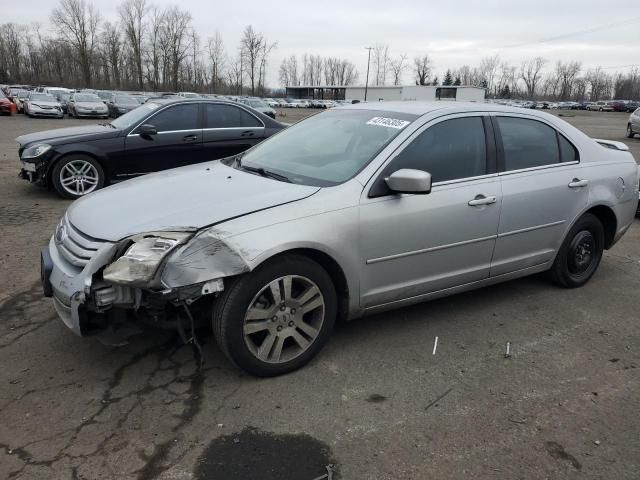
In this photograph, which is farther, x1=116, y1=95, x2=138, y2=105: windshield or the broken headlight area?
x1=116, y1=95, x2=138, y2=105: windshield

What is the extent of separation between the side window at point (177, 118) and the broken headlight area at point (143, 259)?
218 inches

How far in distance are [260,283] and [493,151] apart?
2.15 meters

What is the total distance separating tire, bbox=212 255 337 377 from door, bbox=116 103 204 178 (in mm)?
5408

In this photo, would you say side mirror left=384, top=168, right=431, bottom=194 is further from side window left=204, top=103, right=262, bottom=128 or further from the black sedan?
side window left=204, top=103, right=262, bottom=128

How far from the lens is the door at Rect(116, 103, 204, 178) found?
770 cm

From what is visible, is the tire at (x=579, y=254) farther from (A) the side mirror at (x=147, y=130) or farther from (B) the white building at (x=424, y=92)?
(B) the white building at (x=424, y=92)

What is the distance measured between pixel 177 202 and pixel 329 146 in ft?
4.12

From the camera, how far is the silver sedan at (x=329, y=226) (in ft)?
9.27

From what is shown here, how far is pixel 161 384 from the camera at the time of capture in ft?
10.0

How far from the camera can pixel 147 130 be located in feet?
24.9

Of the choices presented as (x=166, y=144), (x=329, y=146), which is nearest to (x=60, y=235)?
(x=329, y=146)

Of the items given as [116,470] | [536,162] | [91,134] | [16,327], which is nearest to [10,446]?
[116,470]

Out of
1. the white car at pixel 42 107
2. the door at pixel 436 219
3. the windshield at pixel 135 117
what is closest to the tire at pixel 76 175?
the windshield at pixel 135 117

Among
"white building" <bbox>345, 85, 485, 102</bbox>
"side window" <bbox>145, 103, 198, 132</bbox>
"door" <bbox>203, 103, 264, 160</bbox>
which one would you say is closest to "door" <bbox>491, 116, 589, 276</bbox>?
"door" <bbox>203, 103, 264, 160</bbox>
